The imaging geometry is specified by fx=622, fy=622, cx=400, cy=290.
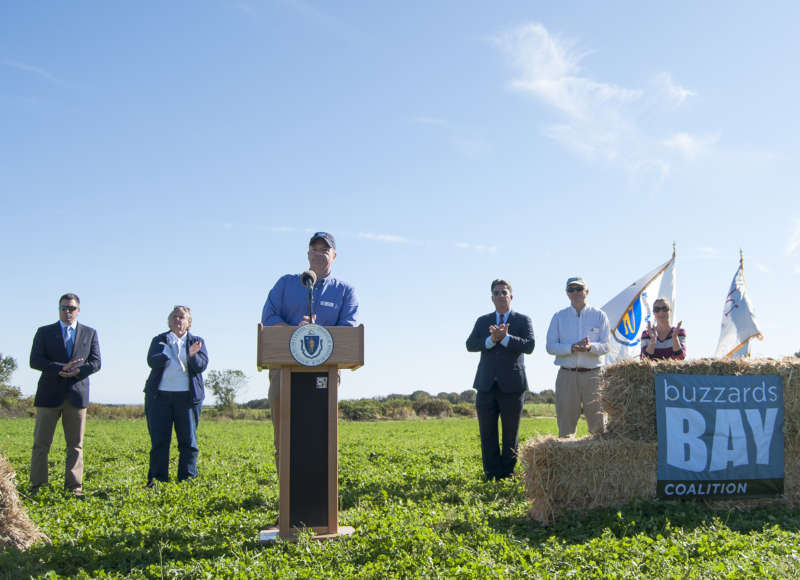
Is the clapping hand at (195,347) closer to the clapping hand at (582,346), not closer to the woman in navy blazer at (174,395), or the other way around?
the woman in navy blazer at (174,395)

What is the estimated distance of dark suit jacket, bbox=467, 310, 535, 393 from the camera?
776 centimetres

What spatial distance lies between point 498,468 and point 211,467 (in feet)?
15.8

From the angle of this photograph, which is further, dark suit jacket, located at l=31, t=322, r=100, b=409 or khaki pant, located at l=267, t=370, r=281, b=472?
dark suit jacket, located at l=31, t=322, r=100, b=409

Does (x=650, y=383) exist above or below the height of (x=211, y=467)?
above

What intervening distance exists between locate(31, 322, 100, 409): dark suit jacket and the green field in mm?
1098

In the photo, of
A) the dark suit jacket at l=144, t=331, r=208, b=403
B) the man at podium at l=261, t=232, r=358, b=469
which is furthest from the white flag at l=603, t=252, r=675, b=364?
the man at podium at l=261, t=232, r=358, b=469

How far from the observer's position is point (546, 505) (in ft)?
19.4

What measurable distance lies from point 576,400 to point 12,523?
6.14 meters

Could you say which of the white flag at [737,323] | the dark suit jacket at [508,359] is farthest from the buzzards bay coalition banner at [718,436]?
the white flag at [737,323]

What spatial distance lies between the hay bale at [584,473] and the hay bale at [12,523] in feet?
14.5

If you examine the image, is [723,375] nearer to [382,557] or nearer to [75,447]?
[382,557]

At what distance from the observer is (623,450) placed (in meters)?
6.31

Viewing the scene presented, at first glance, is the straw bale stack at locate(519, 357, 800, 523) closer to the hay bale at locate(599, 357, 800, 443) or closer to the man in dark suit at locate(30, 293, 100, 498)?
the hay bale at locate(599, 357, 800, 443)

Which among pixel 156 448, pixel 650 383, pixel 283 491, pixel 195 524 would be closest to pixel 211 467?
pixel 156 448
